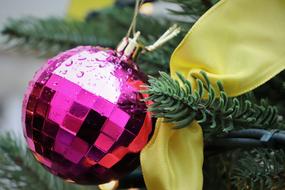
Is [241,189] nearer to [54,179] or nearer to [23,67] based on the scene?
[54,179]

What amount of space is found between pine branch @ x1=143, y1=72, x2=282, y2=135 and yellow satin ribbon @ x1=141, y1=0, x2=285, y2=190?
→ 0.01 m

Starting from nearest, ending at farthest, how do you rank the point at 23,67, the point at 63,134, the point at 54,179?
the point at 63,134
the point at 54,179
the point at 23,67

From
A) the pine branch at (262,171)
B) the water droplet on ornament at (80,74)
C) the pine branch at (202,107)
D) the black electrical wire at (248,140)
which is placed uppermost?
the water droplet on ornament at (80,74)

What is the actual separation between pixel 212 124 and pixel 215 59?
37 mm

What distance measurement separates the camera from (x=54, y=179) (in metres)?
0.41

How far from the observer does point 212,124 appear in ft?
0.85

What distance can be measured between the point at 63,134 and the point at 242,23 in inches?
4.3

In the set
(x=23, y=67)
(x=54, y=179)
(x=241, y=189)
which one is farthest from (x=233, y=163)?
(x=23, y=67)

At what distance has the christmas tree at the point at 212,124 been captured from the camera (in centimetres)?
25

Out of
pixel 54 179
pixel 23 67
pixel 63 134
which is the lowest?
pixel 23 67

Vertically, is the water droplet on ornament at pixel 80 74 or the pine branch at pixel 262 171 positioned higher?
the water droplet on ornament at pixel 80 74

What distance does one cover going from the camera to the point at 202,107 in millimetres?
253

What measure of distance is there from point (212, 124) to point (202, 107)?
0.4 inches

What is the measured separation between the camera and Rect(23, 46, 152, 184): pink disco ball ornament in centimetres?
26
